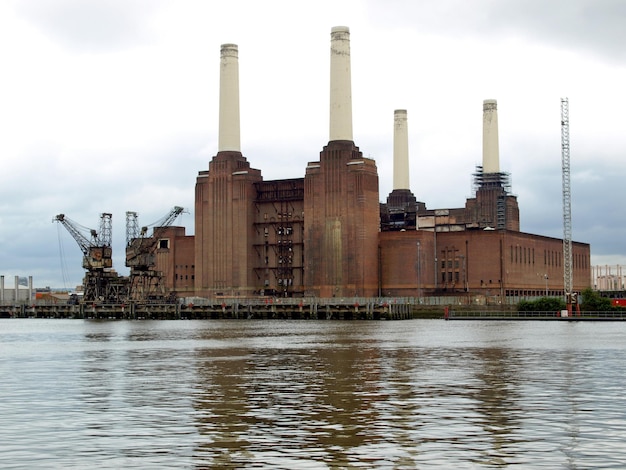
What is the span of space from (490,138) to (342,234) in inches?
1568

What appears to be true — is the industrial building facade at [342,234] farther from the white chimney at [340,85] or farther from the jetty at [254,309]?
the jetty at [254,309]

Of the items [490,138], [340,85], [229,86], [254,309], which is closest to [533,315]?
[254,309]

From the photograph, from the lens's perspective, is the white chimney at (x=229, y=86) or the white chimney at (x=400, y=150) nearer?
the white chimney at (x=229, y=86)

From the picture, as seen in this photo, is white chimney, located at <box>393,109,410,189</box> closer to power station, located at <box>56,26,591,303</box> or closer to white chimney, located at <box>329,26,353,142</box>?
power station, located at <box>56,26,591,303</box>

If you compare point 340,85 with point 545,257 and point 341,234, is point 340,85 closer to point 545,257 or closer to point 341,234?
point 341,234

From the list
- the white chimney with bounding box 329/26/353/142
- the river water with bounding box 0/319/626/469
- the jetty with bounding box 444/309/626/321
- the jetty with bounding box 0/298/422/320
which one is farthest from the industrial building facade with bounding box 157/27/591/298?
the river water with bounding box 0/319/626/469

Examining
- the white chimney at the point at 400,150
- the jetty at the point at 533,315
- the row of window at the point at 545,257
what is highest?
the white chimney at the point at 400,150

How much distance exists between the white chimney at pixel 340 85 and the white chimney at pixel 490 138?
3359cm

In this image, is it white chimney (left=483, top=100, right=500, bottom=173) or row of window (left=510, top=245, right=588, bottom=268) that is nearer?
row of window (left=510, top=245, right=588, bottom=268)

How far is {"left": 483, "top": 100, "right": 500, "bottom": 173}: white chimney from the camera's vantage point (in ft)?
537

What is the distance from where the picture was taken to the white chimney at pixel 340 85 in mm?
138125

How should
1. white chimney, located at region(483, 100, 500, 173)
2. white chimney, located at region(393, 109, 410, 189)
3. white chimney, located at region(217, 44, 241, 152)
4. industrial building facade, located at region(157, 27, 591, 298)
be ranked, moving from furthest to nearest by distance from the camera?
white chimney, located at region(393, 109, 410, 189)
white chimney, located at region(483, 100, 500, 173)
white chimney, located at region(217, 44, 241, 152)
industrial building facade, located at region(157, 27, 591, 298)

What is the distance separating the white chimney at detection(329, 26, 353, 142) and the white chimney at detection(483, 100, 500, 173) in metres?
33.6

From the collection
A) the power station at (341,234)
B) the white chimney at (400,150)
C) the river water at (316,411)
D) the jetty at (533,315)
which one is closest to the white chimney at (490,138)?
the power station at (341,234)
